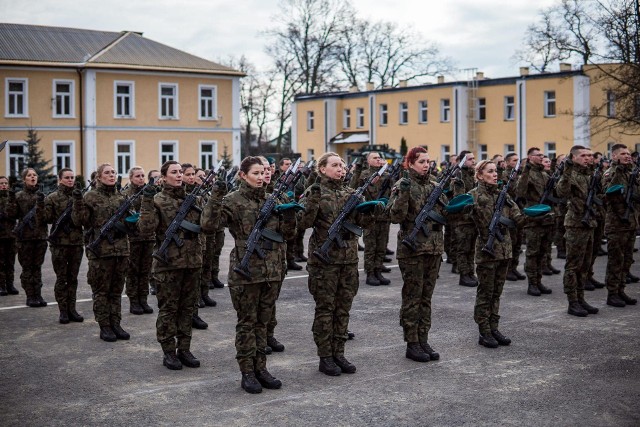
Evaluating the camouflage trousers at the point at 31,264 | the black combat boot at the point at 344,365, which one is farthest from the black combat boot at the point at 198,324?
the camouflage trousers at the point at 31,264

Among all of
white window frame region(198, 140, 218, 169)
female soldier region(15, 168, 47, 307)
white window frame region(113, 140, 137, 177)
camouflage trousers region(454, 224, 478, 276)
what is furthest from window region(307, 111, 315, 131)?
female soldier region(15, 168, 47, 307)

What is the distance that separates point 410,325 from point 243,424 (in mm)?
2712

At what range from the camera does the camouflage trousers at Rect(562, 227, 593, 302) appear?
11.2m

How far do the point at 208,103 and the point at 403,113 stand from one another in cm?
1447

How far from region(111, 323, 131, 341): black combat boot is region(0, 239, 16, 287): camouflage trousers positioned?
425 cm

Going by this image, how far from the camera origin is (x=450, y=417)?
6852 mm

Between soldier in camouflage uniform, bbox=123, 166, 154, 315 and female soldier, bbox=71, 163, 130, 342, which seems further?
soldier in camouflage uniform, bbox=123, 166, 154, 315

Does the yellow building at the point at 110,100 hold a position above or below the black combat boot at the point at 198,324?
above

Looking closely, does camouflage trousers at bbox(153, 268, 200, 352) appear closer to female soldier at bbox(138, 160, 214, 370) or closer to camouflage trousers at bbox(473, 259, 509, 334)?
female soldier at bbox(138, 160, 214, 370)

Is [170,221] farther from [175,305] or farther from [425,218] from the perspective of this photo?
[425,218]

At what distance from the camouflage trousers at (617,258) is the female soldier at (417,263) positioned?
4072 mm

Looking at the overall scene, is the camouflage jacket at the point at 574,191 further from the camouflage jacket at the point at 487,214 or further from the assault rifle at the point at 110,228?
the assault rifle at the point at 110,228

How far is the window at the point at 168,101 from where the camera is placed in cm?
4562

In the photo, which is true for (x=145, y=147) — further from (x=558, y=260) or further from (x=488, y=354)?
(x=488, y=354)
